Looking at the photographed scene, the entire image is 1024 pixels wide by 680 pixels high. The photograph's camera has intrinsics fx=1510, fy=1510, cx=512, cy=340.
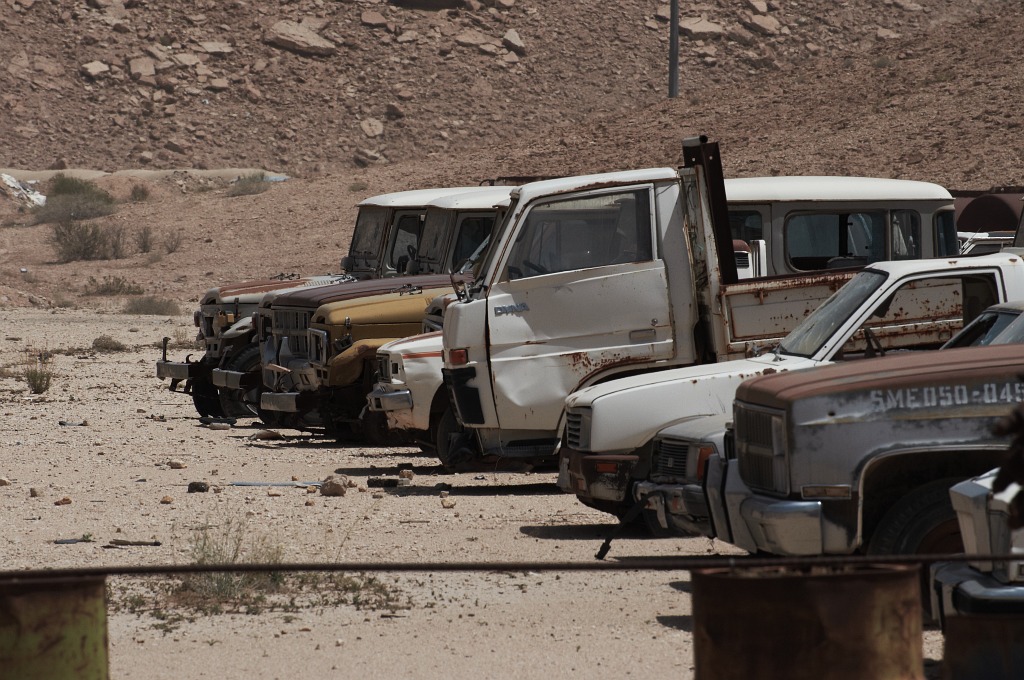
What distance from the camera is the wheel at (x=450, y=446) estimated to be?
36.6 feet

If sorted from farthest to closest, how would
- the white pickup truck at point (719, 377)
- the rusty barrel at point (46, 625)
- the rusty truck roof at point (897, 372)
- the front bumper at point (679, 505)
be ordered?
the white pickup truck at point (719, 377) → the front bumper at point (679, 505) → the rusty truck roof at point (897, 372) → the rusty barrel at point (46, 625)

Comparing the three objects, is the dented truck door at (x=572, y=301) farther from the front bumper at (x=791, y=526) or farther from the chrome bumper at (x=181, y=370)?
the chrome bumper at (x=181, y=370)

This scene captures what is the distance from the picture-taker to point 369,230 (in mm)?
16484

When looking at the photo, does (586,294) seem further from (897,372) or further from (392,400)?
(897,372)

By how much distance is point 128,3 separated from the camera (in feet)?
196

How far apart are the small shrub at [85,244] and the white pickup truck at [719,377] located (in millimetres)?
35759

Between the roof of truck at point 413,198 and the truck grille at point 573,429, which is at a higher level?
the roof of truck at point 413,198

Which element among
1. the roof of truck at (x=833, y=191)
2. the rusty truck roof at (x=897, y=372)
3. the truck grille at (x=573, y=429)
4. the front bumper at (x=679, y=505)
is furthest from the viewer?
the roof of truck at (x=833, y=191)

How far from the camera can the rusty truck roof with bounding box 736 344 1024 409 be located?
20.6 ft

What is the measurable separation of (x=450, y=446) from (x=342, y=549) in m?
2.44

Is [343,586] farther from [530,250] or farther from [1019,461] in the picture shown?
[1019,461]

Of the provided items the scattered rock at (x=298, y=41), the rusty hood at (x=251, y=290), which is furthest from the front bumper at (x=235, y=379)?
the scattered rock at (x=298, y=41)

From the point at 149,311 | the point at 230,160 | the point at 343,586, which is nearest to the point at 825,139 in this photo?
the point at 149,311

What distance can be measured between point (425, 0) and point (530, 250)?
172ft
